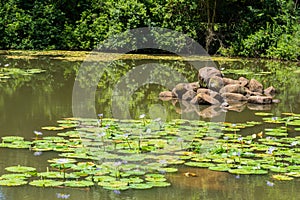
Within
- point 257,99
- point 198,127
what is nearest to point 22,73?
point 257,99

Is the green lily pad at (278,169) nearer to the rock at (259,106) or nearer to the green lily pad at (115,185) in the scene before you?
the green lily pad at (115,185)

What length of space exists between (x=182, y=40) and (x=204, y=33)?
70 centimetres

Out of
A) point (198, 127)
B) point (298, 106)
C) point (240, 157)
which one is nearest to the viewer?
point (240, 157)

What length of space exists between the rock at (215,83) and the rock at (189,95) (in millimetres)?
260

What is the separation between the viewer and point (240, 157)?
6.05m

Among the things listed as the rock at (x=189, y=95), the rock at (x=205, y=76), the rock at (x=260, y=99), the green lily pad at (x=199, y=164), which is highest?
the rock at (x=205, y=76)

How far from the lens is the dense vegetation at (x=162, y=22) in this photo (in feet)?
55.4

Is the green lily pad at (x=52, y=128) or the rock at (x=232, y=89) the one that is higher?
the rock at (x=232, y=89)

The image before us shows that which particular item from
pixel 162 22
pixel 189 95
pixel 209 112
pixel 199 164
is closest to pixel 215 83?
pixel 189 95

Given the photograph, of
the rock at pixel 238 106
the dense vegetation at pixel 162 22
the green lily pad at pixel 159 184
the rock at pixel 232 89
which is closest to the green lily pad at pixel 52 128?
the green lily pad at pixel 159 184

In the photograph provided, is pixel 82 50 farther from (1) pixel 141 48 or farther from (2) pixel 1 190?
(2) pixel 1 190

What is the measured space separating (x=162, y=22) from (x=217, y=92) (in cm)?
770

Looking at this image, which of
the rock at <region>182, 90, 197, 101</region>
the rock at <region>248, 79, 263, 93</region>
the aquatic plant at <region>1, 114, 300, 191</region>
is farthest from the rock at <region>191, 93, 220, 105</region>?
the aquatic plant at <region>1, 114, 300, 191</region>

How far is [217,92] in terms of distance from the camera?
9828 mm
